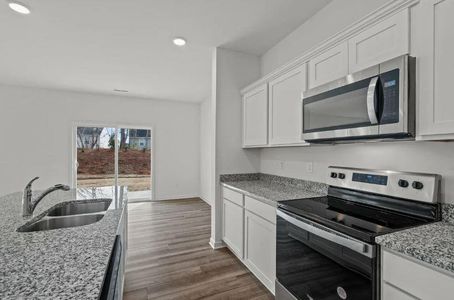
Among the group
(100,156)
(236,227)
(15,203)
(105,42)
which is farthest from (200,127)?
(15,203)

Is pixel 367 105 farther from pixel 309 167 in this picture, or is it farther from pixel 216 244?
pixel 216 244

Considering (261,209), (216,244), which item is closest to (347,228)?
(261,209)

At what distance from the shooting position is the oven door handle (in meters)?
1.08

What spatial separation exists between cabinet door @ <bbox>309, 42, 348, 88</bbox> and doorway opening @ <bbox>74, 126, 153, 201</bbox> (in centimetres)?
481

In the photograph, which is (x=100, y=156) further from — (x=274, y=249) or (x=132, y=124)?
(x=274, y=249)

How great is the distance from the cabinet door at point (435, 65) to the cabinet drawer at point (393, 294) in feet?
2.55

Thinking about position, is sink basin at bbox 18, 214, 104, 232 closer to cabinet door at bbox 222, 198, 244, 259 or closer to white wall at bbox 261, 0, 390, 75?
cabinet door at bbox 222, 198, 244, 259

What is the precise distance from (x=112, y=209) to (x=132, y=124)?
4.42 meters

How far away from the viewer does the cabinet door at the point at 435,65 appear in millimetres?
1072

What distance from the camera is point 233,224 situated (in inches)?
103

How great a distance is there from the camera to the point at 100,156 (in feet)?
17.7

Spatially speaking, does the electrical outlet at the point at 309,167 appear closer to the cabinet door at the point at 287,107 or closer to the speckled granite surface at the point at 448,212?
the cabinet door at the point at 287,107

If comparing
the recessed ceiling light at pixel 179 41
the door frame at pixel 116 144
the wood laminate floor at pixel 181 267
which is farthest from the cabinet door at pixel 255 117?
the door frame at pixel 116 144

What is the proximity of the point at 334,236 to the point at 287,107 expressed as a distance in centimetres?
135
